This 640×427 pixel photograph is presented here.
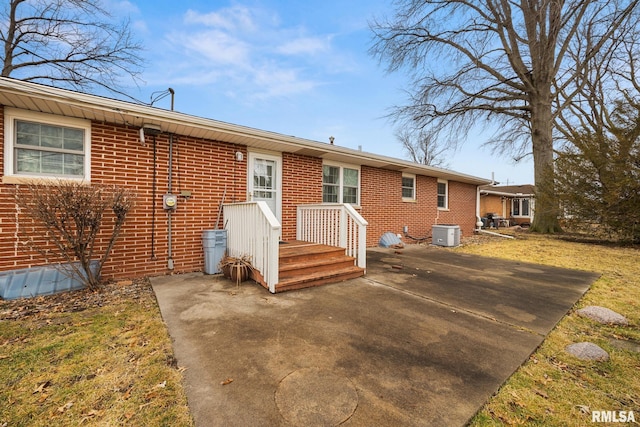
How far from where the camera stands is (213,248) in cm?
521

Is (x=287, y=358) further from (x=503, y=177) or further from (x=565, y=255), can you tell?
(x=503, y=177)

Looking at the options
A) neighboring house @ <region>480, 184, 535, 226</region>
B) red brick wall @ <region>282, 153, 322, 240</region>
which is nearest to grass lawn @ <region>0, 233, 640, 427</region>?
red brick wall @ <region>282, 153, 322, 240</region>

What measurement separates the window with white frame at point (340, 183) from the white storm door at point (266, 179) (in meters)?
1.55

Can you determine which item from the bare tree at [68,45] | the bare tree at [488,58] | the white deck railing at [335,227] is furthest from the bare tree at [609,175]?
the bare tree at [68,45]

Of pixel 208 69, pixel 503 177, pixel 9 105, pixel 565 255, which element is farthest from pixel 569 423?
pixel 503 177

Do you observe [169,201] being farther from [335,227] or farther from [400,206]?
[400,206]

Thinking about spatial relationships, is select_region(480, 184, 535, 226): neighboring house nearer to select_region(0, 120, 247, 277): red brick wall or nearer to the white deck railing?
the white deck railing

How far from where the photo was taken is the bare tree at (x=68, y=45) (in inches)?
401

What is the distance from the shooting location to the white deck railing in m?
5.22

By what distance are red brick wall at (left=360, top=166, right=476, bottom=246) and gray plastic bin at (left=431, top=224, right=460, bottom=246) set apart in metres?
0.79

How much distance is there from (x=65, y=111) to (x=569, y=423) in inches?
268

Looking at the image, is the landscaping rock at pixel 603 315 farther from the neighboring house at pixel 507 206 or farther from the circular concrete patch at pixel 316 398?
the neighboring house at pixel 507 206

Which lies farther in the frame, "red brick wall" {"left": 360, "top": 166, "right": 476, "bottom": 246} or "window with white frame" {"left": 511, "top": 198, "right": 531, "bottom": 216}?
"window with white frame" {"left": 511, "top": 198, "right": 531, "bottom": 216}

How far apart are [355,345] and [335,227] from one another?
3.34 metres
